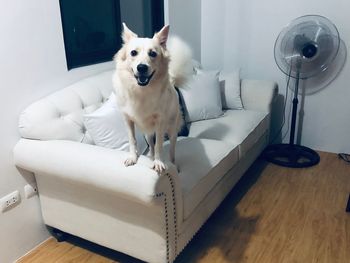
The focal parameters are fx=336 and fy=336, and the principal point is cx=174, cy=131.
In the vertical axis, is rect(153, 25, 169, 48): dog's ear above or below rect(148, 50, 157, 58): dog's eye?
above

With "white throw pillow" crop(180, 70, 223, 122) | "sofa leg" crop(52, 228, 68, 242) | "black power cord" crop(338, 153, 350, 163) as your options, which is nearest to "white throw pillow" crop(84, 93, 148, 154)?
"sofa leg" crop(52, 228, 68, 242)

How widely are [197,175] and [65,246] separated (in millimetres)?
944

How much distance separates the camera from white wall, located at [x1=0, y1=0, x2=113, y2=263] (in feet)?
5.82

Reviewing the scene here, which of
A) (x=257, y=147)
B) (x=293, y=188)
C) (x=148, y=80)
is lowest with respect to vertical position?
(x=293, y=188)

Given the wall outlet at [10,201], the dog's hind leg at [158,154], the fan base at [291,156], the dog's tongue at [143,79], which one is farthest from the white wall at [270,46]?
the wall outlet at [10,201]

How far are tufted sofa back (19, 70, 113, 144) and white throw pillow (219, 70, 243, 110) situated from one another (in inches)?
44.9

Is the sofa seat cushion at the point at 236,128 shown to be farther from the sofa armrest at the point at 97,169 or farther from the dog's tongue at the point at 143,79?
the dog's tongue at the point at 143,79

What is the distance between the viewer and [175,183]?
1.60 meters

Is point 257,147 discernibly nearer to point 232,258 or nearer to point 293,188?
point 293,188

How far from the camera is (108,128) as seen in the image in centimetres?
193

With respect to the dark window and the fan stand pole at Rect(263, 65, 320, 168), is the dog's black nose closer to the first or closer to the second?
the dark window

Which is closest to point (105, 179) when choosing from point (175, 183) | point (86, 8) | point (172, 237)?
point (175, 183)

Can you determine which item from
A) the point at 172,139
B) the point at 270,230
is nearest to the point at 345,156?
the point at 270,230

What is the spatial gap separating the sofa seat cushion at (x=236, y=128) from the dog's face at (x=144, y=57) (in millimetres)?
A: 973
